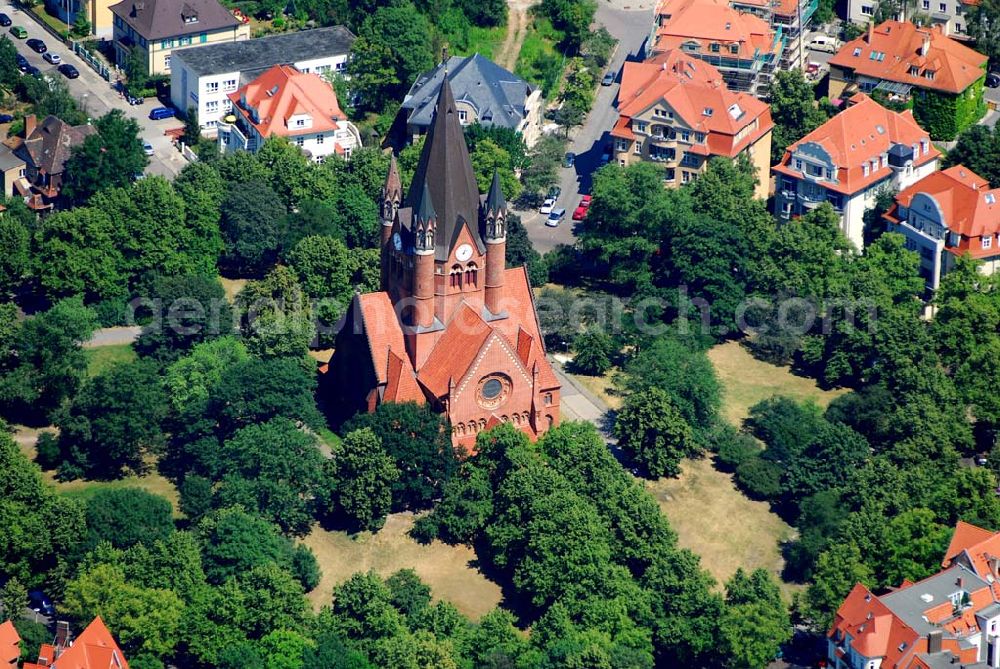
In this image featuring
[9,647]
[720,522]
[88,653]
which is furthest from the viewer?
[720,522]

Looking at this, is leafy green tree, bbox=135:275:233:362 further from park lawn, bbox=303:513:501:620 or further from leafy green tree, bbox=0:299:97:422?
park lawn, bbox=303:513:501:620

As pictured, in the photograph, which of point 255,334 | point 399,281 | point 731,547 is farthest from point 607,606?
point 255,334

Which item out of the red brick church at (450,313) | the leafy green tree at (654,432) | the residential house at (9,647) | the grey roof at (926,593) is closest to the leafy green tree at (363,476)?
the red brick church at (450,313)

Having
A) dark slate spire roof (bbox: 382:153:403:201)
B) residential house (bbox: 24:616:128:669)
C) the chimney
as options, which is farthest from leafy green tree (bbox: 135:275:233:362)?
the chimney

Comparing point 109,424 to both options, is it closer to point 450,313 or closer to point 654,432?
point 450,313

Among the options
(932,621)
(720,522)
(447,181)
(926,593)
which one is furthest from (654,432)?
(932,621)

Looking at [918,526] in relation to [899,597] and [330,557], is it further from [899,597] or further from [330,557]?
[330,557]
